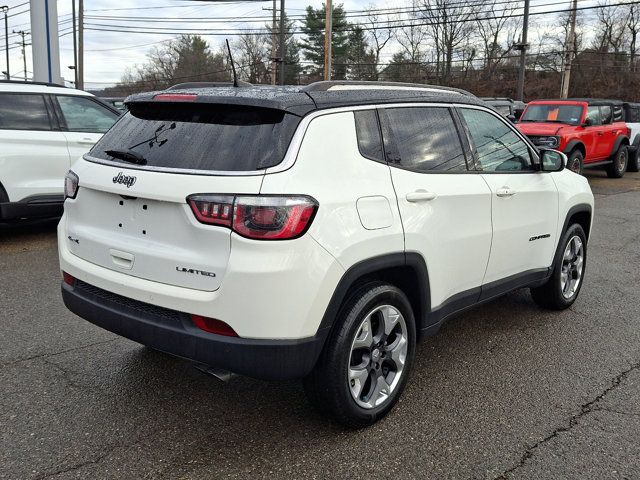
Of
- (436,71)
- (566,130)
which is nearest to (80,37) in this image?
(566,130)

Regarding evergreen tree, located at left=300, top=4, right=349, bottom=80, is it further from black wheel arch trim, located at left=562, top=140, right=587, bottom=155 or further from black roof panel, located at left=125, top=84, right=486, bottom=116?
black roof panel, located at left=125, top=84, right=486, bottom=116

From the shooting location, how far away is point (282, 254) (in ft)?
8.54

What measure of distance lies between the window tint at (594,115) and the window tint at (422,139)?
40.8 feet

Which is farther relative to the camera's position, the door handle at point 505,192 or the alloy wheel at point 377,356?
the door handle at point 505,192

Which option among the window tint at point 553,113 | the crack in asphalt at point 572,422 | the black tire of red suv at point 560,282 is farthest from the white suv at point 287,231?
the window tint at point 553,113

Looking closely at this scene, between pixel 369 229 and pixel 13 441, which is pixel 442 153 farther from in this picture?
pixel 13 441

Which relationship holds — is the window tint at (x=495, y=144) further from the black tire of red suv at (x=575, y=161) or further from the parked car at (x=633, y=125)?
the parked car at (x=633, y=125)

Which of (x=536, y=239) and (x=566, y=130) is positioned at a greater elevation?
(x=566, y=130)

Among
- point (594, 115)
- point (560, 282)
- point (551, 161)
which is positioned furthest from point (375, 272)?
point (594, 115)

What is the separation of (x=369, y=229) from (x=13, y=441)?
206cm

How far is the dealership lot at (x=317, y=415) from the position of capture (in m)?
2.85

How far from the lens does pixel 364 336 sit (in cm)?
310

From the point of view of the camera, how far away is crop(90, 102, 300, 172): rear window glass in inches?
109

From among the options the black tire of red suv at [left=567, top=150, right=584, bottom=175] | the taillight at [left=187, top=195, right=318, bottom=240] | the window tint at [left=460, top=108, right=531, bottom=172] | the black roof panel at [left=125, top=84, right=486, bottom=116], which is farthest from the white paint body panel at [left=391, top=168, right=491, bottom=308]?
the black tire of red suv at [left=567, top=150, right=584, bottom=175]
